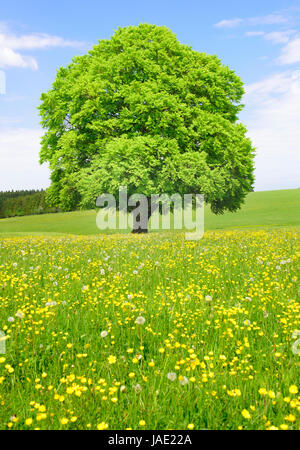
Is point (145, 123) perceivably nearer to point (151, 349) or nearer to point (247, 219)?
point (151, 349)

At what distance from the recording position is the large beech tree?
18.9 meters

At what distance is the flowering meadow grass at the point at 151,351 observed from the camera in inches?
96.0

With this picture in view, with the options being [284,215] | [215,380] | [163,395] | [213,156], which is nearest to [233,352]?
[215,380]

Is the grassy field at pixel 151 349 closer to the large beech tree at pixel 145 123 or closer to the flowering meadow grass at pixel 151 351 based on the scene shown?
the flowering meadow grass at pixel 151 351


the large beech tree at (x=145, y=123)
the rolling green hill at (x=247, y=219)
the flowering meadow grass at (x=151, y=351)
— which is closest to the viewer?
the flowering meadow grass at (x=151, y=351)

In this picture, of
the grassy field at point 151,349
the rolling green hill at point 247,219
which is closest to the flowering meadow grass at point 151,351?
the grassy field at point 151,349

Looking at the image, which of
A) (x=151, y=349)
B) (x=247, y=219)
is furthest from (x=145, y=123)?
(x=247, y=219)

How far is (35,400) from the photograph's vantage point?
2623mm

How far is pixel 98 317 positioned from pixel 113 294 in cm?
81

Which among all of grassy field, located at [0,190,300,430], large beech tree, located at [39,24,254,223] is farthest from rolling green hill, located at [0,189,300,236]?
grassy field, located at [0,190,300,430]

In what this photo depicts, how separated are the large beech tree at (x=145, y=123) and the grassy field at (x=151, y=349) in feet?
41.1

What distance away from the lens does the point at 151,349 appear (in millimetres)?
3533
